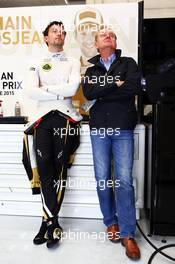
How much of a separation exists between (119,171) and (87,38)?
1359 mm

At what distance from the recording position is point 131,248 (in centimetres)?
188

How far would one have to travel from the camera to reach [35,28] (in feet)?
8.80

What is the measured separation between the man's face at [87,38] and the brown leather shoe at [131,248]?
5.39ft

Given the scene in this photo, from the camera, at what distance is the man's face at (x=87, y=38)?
2.66m

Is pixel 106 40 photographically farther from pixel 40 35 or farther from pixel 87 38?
pixel 40 35

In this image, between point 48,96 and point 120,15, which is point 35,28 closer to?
point 120,15

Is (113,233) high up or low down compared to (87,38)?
down

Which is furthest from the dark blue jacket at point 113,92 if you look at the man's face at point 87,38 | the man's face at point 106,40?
the man's face at point 87,38

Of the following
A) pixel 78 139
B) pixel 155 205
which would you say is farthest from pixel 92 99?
pixel 155 205

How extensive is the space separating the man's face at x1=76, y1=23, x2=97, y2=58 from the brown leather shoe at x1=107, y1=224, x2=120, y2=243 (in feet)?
5.03
